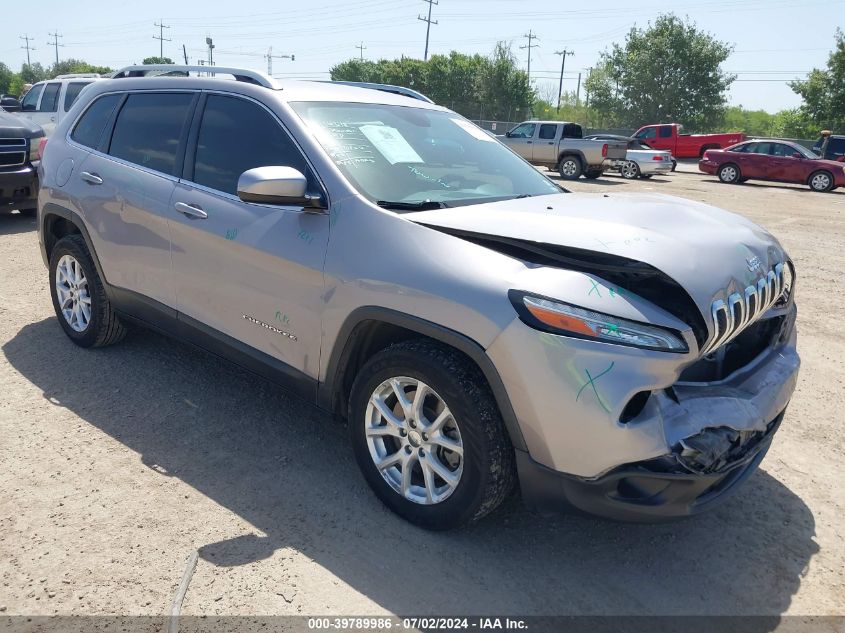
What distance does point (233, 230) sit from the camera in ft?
11.4

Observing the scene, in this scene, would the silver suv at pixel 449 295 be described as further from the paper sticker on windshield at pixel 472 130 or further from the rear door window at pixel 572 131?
the rear door window at pixel 572 131

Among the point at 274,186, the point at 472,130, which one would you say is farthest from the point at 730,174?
the point at 274,186

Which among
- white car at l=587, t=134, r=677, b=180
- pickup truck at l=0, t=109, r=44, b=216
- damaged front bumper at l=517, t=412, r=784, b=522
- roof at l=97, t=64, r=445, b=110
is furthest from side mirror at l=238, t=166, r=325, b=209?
white car at l=587, t=134, r=677, b=180

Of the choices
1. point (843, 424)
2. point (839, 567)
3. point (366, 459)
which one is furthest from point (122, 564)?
point (843, 424)

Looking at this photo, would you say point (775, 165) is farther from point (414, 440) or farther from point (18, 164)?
point (414, 440)

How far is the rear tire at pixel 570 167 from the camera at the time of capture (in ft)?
68.9

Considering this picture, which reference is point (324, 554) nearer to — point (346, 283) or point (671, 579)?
point (346, 283)

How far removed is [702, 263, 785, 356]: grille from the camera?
8.23ft

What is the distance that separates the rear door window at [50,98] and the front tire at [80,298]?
1064cm

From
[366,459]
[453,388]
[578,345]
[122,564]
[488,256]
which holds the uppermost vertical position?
[488,256]

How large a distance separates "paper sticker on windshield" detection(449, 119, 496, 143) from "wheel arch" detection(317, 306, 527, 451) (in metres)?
1.66

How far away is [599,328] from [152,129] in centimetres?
311

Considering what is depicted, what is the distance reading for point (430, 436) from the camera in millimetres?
2836

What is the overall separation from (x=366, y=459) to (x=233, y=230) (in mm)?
1330
